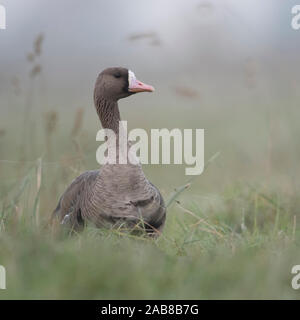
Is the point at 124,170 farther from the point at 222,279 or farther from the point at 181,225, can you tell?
the point at 222,279

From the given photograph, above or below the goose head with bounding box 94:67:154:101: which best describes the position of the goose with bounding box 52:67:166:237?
below

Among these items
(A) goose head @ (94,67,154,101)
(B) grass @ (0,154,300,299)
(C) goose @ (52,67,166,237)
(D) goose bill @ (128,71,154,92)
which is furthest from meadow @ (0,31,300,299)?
(D) goose bill @ (128,71,154,92)

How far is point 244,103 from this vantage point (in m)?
17.0

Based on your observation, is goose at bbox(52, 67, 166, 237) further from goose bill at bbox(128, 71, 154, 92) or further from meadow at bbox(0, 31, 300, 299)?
meadow at bbox(0, 31, 300, 299)

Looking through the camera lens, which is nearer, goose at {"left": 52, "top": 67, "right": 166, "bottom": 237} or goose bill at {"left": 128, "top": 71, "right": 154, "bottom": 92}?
goose at {"left": 52, "top": 67, "right": 166, "bottom": 237}

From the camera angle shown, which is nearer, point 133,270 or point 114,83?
point 133,270

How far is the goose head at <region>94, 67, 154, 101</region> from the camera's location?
554cm

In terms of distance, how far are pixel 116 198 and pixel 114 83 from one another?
3.55ft

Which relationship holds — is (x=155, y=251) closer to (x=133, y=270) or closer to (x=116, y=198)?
(x=133, y=270)

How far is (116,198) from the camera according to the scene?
4.98m

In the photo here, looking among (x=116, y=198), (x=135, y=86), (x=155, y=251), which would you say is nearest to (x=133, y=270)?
(x=155, y=251)

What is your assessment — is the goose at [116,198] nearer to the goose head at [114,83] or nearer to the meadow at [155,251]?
the goose head at [114,83]

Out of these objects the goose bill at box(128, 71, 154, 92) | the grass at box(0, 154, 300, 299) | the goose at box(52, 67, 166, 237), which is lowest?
the grass at box(0, 154, 300, 299)
